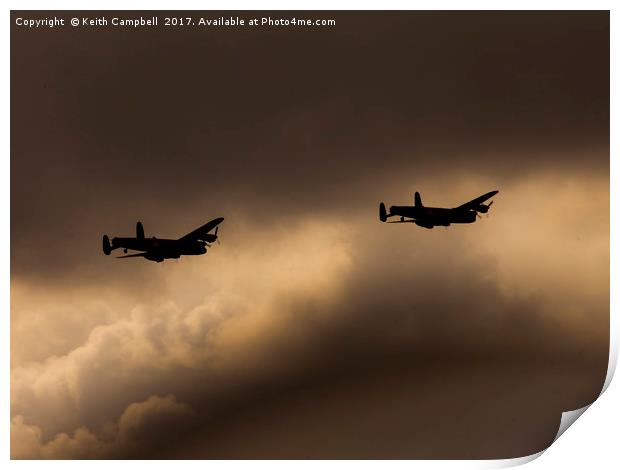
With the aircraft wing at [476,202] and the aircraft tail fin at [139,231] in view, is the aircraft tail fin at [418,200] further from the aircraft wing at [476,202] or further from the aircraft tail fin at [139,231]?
the aircraft tail fin at [139,231]

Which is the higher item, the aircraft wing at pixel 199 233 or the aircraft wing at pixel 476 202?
the aircraft wing at pixel 476 202

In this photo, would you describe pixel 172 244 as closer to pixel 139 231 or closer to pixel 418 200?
pixel 139 231

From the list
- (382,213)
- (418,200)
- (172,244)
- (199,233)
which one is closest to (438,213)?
(418,200)

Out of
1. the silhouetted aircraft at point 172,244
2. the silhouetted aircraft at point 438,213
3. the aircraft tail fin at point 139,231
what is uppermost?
the silhouetted aircraft at point 438,213

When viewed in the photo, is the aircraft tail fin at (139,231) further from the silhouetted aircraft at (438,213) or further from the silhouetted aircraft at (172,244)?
the silhouetted aircraft at (438,213)

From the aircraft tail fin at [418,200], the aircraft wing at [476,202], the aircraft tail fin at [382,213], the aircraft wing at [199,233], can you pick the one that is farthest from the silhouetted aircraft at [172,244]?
the aircraft wing at [476,202]

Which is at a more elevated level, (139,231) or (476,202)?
(476,202)
